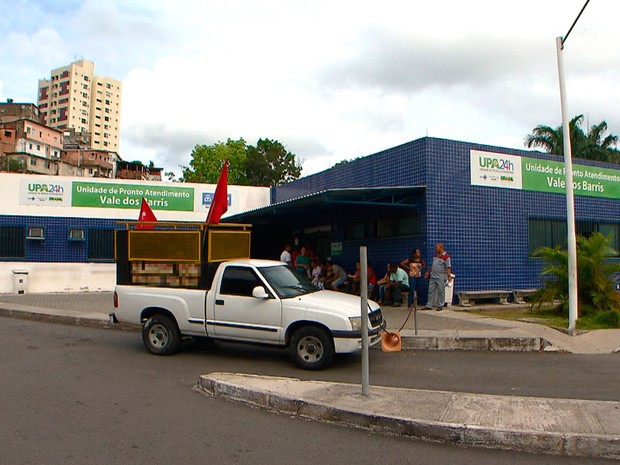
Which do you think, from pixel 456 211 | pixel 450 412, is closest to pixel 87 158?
pixel 456 211

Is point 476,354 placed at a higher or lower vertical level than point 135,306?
lower

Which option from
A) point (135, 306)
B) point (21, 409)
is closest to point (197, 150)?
point (135, 306)

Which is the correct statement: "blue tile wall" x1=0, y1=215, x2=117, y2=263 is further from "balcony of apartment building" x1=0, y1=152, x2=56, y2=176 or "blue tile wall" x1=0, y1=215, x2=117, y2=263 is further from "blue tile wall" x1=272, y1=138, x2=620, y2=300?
"balcony of apartment building" x1=0, y1=152, x2=56, y2=176

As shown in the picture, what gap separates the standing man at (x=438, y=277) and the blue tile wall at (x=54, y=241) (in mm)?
13295

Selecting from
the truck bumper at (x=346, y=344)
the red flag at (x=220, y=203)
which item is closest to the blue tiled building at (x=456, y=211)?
the red flag at (x=220, y=203)

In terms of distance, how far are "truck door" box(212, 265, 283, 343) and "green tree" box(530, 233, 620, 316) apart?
7.44 meters

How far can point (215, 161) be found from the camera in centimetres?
4734

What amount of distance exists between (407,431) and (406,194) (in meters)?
10.8

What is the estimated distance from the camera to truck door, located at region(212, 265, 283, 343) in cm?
844

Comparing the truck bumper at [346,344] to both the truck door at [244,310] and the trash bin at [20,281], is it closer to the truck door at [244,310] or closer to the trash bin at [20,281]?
the truck door at [244,310]

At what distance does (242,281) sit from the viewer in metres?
8.90

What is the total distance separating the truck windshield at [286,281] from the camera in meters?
8.68

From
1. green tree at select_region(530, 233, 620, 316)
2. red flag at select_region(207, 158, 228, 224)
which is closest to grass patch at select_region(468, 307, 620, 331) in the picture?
green tree at select_region(530, 233, 620, 316)

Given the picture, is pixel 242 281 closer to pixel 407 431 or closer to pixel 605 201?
pixel 407 431
